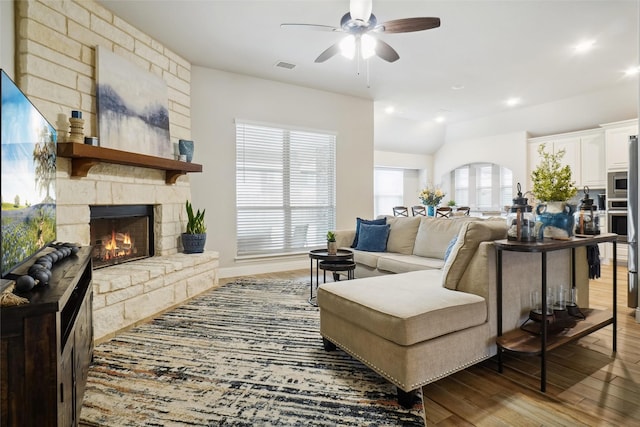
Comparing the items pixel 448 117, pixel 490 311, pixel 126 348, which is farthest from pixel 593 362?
pixel 448 117

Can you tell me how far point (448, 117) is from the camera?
7750 millimetres

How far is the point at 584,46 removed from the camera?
4.15 metres

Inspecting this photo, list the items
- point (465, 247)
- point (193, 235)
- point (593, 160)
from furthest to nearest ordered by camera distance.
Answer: point (593, 160) → point (193, 235) → point (465, 247)

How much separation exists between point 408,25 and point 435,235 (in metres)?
2.24

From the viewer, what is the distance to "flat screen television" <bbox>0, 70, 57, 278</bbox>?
1.23 m

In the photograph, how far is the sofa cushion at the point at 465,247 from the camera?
2148mm

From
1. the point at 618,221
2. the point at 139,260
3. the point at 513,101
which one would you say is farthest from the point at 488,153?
the point at 139,260

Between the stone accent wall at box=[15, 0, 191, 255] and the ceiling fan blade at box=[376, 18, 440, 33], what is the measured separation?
267 centimetres

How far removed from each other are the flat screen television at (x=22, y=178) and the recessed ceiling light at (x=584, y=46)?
18.0 ft

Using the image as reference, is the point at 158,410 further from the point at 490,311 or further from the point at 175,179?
the point at 175,179

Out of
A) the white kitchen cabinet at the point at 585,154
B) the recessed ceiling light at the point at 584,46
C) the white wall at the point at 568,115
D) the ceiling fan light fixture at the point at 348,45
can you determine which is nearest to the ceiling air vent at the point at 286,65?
the ceiling fan light fixture at the point at 348,45

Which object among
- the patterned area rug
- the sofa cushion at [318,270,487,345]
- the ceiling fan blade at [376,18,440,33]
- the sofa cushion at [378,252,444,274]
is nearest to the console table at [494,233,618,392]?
the sofa cushion at [318,270,487,345]

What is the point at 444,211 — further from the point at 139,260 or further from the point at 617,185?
the point at 139,260

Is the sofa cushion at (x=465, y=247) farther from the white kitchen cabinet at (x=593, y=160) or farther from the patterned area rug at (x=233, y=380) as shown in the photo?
the white kitchen cabinet at (x=593, y=160)
